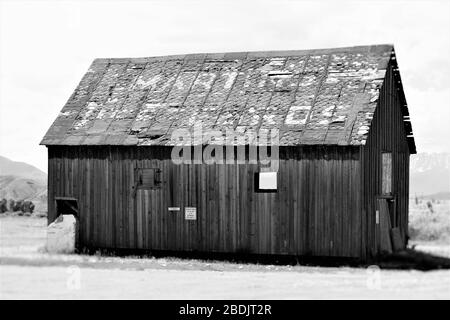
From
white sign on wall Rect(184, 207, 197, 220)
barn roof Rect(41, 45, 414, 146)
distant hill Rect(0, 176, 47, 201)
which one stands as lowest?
white sign on wall Rect(184, 207, 197, 220)

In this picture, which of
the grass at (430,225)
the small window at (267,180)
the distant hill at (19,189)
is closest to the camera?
the grass at (430,225)

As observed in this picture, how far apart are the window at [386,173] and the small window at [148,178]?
24.5ft

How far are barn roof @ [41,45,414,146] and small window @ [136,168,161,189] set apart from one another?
99 cm

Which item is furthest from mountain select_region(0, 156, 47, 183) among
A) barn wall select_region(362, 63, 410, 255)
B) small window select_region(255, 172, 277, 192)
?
barn wall select_region(362, 63, 410, 255)

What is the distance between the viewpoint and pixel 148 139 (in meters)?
28.5

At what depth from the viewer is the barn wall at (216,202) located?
26.3 m

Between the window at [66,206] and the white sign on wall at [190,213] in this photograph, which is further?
the window at [66,206]

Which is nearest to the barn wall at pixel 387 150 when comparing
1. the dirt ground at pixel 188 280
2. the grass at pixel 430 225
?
the dirt ground at pixel 188 280

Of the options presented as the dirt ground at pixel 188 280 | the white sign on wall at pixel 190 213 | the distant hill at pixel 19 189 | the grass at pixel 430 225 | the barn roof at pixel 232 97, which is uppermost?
the barn roof at pixel 232 97

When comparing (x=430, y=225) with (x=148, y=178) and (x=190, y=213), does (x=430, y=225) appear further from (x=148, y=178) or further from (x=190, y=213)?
(x=148, y=178)

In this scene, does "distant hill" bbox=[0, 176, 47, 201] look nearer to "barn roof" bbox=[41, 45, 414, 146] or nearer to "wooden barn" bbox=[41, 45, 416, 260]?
"barn roof" bbox=[41, 45, 414, 146]

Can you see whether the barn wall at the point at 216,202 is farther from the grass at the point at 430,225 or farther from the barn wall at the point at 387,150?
the grass at the point at 430,225

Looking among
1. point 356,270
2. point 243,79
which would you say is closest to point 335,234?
point 356,270

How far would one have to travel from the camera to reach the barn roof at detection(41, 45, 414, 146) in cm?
2700
